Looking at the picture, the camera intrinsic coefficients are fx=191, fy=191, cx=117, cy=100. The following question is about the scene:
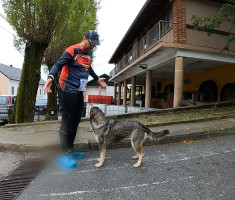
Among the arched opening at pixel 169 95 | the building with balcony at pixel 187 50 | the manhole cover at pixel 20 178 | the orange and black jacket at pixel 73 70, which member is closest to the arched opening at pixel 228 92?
the building with balcony at pixel 187 50

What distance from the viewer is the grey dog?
123 inches

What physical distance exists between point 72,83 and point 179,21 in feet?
26.9

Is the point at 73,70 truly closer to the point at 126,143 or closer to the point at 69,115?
the point at 69,115

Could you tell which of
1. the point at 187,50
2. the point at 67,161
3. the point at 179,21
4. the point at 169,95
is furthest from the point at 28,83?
the point at 169,95

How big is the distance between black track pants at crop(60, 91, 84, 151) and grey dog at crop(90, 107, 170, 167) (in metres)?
0.30

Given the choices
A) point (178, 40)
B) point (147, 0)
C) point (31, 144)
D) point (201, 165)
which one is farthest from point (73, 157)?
point (147, 0)

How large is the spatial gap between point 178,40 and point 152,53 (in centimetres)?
158

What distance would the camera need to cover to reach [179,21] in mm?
9477

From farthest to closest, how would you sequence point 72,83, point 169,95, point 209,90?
1. point 169,95
2. point 209,90
3. point 72,83

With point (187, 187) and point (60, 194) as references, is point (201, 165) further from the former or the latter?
point (60, 194)

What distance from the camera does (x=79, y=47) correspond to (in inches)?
128

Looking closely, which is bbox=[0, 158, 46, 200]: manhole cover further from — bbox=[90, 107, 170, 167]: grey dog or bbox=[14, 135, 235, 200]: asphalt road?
bbox=[90, 107, 170, 167]: grey dog

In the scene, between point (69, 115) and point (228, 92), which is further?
point (228, 92)

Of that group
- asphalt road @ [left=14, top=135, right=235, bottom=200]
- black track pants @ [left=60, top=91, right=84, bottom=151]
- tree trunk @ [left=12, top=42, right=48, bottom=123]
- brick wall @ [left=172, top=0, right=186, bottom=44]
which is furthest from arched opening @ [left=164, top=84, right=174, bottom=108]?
black track pants @ [left=60, top=91, right=84, bottom=151]
